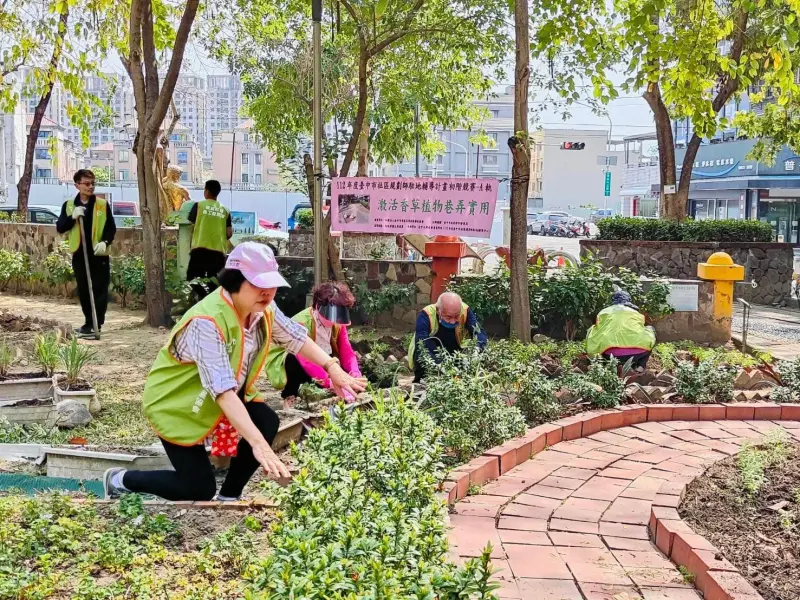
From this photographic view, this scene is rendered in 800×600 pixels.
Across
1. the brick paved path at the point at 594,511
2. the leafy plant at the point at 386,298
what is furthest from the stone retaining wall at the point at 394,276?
the brick paved path at the point at 594,511

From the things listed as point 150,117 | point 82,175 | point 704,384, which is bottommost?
point 704,384

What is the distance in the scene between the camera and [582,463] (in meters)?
5.34

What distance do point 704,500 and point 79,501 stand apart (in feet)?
9.42

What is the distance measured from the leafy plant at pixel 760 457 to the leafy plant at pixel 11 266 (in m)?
11.5

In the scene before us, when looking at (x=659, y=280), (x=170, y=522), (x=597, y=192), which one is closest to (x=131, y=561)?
(x=170, y=522)

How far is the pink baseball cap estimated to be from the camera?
3646 mm

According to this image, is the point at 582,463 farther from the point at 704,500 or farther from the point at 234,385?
the point at 234,385

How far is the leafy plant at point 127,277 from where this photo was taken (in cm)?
1247

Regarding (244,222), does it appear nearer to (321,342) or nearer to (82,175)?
(82,175)

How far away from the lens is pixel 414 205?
32.0ft

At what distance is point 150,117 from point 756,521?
840 cm

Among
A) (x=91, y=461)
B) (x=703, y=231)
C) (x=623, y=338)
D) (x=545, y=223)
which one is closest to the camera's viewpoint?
(x=91, y=461)

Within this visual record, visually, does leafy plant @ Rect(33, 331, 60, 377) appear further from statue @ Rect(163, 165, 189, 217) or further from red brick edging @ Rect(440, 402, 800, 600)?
statue @ Rect(163, 165, 189, 217)

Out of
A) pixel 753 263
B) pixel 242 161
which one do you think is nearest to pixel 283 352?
pixel 753 263
